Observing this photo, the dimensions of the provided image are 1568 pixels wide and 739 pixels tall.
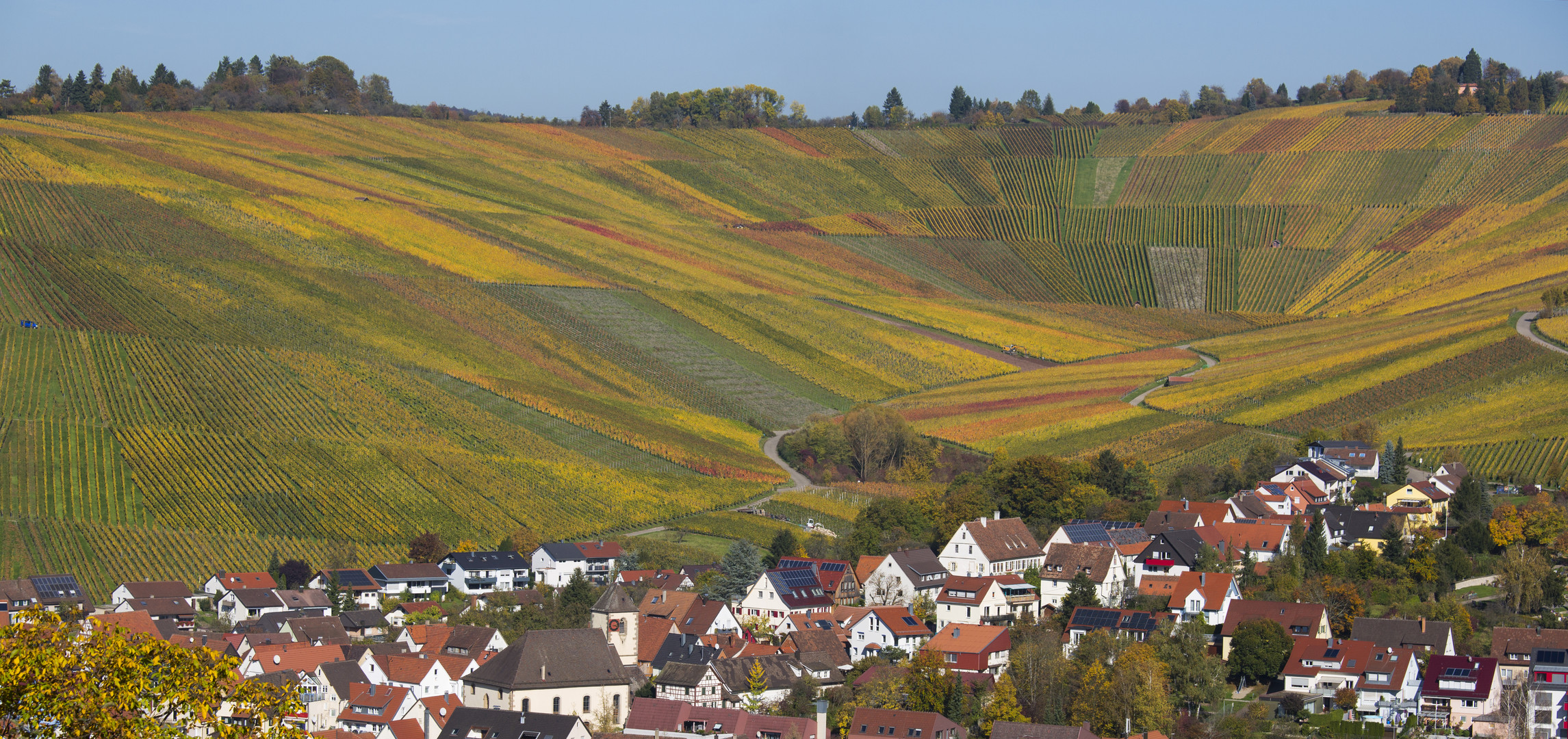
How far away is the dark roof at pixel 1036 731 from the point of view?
182 feet

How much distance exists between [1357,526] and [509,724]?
43.9 metres

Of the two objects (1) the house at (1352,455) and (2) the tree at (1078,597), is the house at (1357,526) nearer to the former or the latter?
(1) the house at (1352,455)

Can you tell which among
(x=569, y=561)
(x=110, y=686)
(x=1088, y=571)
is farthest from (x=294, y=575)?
(x=110, y=686)

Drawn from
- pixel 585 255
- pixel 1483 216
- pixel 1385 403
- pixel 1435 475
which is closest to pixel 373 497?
pixel 1435 475

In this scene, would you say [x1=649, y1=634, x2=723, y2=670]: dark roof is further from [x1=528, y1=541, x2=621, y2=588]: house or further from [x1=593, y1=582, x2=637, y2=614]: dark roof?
[x1=528, y1=541, x2=621, y2=588]: house

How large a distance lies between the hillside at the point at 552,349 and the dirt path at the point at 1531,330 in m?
1.71

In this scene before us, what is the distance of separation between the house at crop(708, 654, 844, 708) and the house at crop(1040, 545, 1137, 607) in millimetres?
12858

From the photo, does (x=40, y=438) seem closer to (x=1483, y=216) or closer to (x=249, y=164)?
(x=249, y=164)

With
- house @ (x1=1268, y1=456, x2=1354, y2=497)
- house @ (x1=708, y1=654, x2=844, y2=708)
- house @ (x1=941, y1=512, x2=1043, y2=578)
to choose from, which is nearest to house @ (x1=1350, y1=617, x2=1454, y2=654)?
house @ (x1=941, y1=512, x2=1043, y2=578)

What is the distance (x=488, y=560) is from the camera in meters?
91.9

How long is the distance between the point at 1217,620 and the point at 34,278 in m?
98.5

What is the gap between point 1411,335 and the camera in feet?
455

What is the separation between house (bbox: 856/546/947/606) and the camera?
7869cm

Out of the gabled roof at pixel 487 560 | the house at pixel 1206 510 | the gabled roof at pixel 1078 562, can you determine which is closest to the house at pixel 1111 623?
the gabled roof at pixel 1078 562
